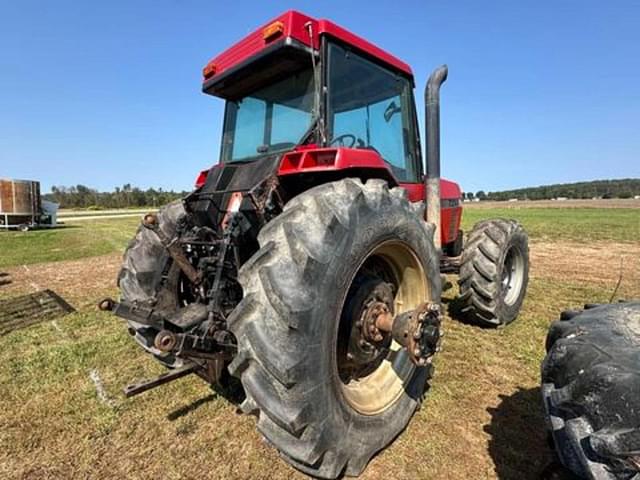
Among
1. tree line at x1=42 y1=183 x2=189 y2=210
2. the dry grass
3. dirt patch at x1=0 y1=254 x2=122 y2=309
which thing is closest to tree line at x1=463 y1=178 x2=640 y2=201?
the dry grass

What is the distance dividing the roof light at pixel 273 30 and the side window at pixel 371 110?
1.31 ft

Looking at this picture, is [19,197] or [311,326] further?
[19,197]

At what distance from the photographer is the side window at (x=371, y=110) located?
9.32ft

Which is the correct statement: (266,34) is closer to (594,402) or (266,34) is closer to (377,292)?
(377,292)

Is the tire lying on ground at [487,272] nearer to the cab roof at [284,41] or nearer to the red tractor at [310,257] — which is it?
the red tractor at [310,257]

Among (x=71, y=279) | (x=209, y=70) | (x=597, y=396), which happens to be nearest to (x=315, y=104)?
(x=209, y=70)

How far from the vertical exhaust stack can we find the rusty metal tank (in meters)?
25.7

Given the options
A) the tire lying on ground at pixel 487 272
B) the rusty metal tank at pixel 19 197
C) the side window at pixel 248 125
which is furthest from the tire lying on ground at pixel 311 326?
the rusty metal tank at pixel 19 197

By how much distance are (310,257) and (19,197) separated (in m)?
26.6

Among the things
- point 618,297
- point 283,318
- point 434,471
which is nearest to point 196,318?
point 283,318

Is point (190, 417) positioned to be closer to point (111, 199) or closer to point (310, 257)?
point (310, 257)

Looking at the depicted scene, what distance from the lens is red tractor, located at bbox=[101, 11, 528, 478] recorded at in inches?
69.3

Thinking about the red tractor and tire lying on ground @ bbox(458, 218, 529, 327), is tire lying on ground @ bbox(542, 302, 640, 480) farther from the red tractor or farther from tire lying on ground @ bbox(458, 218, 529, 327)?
tire lying on ground @ bbox(458, 218, 529, 327)

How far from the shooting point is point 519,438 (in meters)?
2.38
